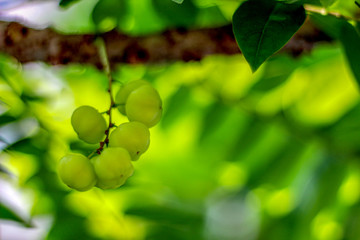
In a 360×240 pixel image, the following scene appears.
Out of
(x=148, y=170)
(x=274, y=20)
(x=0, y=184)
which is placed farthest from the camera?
(x=148, y=170)

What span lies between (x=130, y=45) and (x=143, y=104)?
12.6 inches

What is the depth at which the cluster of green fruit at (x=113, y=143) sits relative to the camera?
1.80ft

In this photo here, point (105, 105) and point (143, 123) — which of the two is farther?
point (105, 105)

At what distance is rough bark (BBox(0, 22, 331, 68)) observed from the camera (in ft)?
2.82

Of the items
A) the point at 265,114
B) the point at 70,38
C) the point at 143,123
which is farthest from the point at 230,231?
the point at 143,123

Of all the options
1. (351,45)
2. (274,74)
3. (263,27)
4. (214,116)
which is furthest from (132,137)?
(214,116)

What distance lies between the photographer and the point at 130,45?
0.88 meters

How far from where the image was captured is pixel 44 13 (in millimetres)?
1327

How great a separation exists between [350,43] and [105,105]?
0.72 meters

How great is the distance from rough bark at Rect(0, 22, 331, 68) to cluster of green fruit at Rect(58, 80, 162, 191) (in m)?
0.27

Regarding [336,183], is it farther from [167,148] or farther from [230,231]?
[230,231]

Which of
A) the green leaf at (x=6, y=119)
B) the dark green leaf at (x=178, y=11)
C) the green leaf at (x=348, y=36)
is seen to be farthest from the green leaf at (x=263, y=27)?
the green leaf at (x=6, y=119)

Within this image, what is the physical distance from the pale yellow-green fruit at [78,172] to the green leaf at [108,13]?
1.17 ft

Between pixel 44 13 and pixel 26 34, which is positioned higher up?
pixel 44 13
